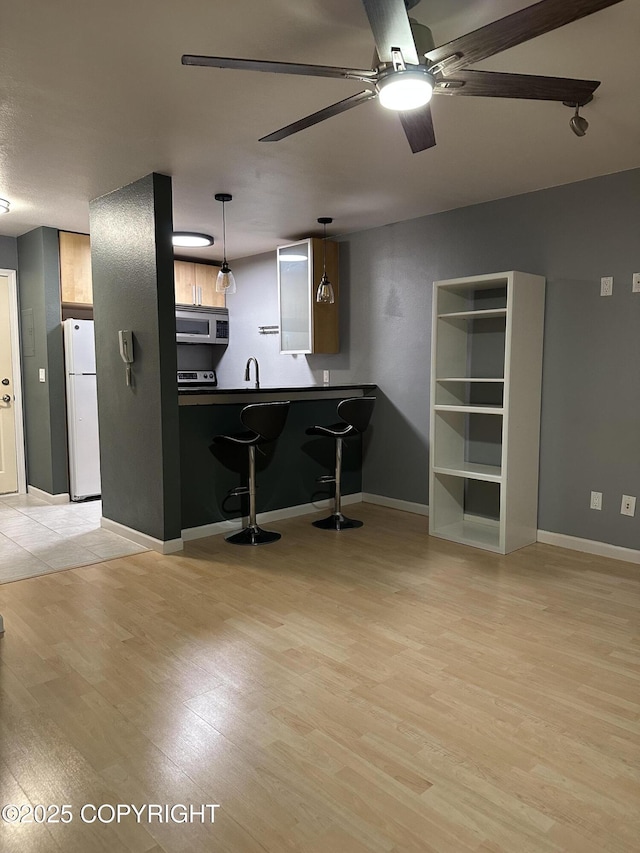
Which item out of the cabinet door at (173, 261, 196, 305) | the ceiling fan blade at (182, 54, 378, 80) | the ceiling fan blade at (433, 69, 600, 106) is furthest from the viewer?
the cabinet door at (173, 261, 196, 305)

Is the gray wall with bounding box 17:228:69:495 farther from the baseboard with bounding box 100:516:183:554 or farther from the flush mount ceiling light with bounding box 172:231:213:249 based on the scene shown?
the baseboard with bounding box 100:516:183:554

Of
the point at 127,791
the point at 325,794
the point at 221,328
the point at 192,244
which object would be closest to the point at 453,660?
the point at 325,794

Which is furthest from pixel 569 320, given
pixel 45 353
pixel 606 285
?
pixel 45 353

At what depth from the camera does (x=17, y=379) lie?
18.9 ft

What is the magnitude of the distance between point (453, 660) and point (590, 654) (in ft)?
1.93

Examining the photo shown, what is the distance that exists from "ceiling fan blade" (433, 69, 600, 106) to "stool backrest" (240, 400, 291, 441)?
7.71ft

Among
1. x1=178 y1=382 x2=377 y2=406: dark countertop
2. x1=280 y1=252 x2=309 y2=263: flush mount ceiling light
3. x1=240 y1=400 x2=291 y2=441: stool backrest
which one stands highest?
x1=280 y1=252 x2=309 y2=263: flush mount ceiling light

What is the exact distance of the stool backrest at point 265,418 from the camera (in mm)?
3920

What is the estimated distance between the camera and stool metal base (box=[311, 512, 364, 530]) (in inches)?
179

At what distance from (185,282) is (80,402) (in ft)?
5.77

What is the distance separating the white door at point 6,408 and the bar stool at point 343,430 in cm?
306

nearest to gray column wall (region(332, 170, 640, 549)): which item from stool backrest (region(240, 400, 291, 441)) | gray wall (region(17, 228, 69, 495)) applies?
stool backrest (region(240, 400, 291, 441))

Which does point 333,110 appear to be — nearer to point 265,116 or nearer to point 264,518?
point 265,116

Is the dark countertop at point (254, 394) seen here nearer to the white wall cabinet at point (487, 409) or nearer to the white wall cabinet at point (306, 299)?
the white wall cabinet at point (306, 299)
